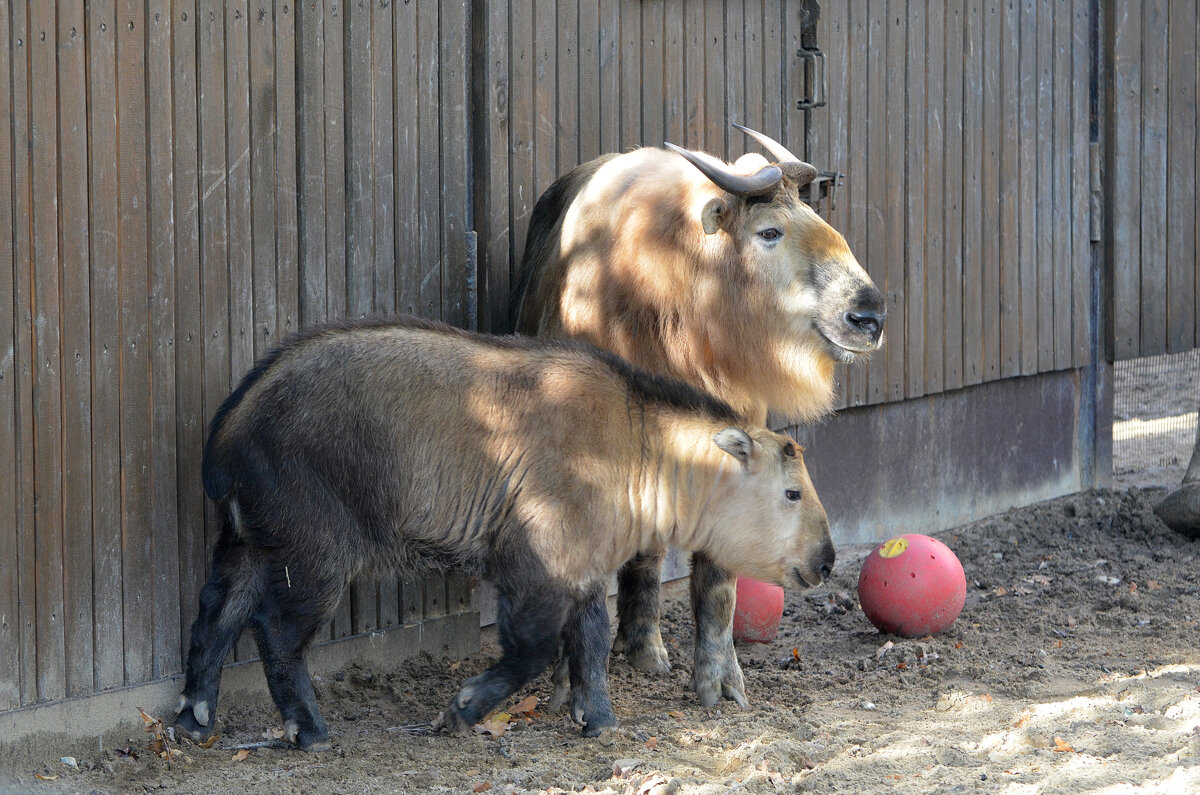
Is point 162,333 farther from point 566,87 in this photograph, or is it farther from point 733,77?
point 733,77

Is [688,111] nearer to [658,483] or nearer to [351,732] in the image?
[658,483]

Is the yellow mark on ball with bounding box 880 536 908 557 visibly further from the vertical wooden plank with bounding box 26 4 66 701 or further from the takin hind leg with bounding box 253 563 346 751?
the vertical wooden plank with bounding box 26 4 66 701

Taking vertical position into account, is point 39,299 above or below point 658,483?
above

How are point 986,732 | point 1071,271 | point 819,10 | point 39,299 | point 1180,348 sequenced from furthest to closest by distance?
point 1180,348 < point 1071,271 < point 819,10 < point 986,732 < point 39,299

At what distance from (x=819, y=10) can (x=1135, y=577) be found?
2940 mm

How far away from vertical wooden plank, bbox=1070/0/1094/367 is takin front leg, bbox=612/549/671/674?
3.94 metres

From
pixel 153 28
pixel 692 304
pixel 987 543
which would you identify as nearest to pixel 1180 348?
pixel 987 543

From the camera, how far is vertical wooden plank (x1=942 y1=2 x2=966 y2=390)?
7219 mm

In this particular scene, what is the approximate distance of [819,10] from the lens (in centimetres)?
645

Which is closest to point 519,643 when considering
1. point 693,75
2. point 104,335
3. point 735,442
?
point 735,442

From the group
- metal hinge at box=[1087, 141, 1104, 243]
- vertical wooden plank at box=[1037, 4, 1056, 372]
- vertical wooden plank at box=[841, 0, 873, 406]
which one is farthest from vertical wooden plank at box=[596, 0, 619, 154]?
metal hinge at box=[1087, 141, 1104, 243]

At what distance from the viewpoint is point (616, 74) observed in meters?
5.66

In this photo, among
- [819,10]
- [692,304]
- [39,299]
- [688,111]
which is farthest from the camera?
[819,10]

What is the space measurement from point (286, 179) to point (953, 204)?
13.0ft
